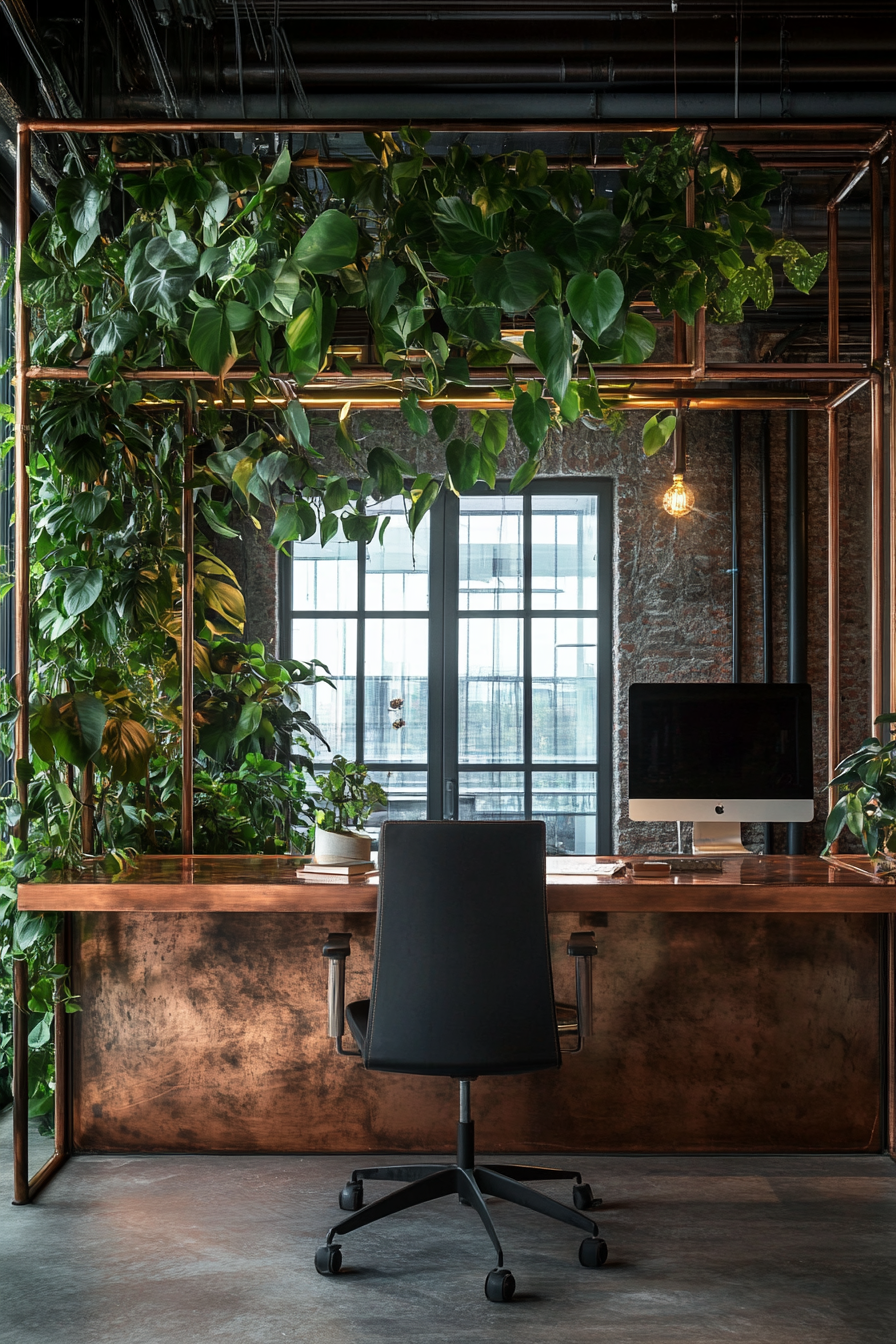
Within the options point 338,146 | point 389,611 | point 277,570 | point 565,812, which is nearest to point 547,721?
point 565,812

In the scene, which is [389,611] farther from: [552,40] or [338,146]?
[552,40]

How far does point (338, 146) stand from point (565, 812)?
359 cm

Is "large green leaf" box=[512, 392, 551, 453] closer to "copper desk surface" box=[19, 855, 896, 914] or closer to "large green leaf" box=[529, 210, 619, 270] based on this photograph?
"large green leaf" box=[529, 210, 619, 270]

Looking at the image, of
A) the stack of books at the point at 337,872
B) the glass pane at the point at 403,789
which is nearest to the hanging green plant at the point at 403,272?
the stack of books at the point at 337,872

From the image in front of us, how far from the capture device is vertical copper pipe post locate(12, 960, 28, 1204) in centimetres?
294

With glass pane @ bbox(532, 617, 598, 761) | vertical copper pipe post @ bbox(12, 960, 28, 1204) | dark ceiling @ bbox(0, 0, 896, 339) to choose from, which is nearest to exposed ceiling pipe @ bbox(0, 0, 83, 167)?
dark ceiling @ bbox(0, 0, 896, 339)

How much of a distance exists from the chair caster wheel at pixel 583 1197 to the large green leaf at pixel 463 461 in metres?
1.96

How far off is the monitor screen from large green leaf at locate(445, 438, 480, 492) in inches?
41.5

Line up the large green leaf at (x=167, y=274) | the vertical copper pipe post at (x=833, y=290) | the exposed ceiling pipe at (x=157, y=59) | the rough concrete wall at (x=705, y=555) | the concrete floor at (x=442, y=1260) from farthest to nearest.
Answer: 1. the rough concrete wall at (x=705, y=555)
2. the vertical copper pipe post at (x=833, y=290)
3. the exposed ceiling pipe at (x=157, y=59)
4. the large green leaf at (x=167, y=274)
5. the concrete floor at (x=442, y=1260)

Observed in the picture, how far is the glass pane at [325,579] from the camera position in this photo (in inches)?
247

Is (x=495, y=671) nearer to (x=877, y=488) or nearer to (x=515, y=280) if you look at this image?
(x=877, y=488)

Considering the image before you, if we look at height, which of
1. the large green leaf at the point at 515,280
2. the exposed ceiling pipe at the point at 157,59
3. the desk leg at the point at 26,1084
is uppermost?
the exposed ceiling pipe at the point at 157,59

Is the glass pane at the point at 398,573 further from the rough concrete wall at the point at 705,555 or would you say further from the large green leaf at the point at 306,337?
the large green leaf at the point at 306,337

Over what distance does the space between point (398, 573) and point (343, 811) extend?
6.77 feet
